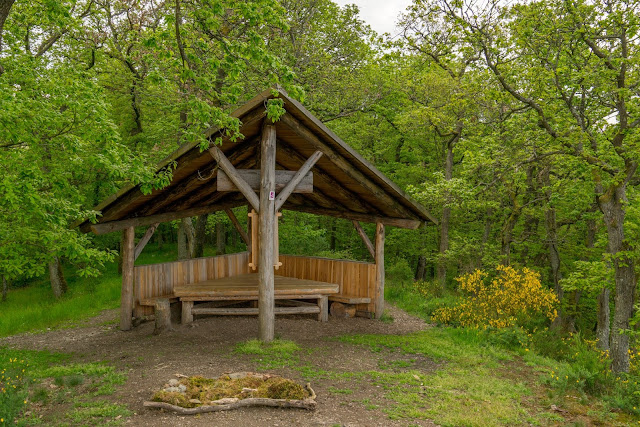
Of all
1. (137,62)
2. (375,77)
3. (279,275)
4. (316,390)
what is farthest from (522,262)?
(137,62)

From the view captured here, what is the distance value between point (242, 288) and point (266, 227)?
109 inches

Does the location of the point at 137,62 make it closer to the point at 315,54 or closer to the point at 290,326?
the point at 315,54

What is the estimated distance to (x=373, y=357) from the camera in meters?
8.66

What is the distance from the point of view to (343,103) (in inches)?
633

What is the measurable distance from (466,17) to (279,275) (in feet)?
28.9

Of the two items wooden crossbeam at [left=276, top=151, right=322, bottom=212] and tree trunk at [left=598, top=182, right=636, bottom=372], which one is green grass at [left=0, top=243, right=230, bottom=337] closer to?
wooden crossbeam at [left=276, top=151, right=322, bottom=212]

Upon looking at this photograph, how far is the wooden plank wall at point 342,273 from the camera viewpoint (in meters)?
12.0

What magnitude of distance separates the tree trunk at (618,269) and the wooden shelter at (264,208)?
3836 millimetres

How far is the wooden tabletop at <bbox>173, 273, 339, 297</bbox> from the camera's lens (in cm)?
1066

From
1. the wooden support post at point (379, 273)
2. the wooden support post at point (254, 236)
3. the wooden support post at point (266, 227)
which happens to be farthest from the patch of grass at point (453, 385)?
the wooden support post at point (254, 236)

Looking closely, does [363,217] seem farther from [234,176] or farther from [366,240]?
[234,176]

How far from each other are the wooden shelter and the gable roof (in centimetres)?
3

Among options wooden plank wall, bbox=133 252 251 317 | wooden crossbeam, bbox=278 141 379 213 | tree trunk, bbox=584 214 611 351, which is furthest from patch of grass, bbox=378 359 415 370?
tree trunk, bbox=584 214 611 351

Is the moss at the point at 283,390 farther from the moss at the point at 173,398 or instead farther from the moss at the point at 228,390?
the moss at the point at 173,398
